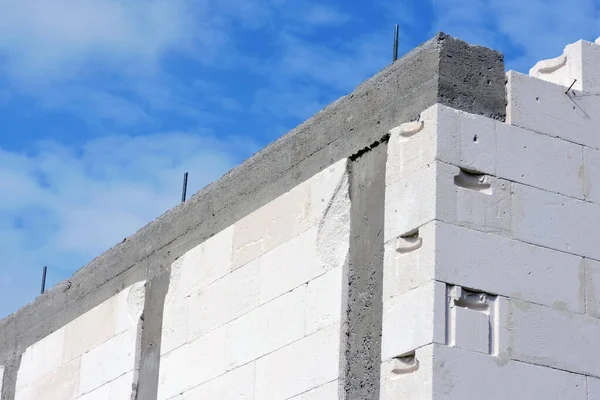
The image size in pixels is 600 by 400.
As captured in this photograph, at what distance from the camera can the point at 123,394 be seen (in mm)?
9836

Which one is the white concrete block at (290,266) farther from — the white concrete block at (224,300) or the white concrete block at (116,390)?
the white concrete block at (116,390)

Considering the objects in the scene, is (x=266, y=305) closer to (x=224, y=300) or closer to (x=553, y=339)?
(x=224, y=300)

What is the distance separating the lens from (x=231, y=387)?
8.66m

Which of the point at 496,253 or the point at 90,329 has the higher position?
the point at 90,329

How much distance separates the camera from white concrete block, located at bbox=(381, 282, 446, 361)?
281 inches

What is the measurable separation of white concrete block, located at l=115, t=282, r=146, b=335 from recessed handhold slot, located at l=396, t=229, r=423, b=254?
9.62 feet

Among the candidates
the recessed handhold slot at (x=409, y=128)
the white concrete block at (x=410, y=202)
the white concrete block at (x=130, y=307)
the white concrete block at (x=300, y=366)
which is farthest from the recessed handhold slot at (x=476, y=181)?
the white concrete block at (x=130, y=307)

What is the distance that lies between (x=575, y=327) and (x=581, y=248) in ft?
1.54

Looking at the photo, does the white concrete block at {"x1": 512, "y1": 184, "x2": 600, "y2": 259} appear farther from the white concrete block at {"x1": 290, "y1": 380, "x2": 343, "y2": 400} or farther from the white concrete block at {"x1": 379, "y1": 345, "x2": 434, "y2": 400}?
the white concrete block at {"x1": 290, "y1": 380, "x2": 343, "y2": 400}

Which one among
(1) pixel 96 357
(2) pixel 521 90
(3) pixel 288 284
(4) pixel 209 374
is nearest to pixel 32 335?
(1) pixel 96 357

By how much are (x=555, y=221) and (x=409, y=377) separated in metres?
1.29

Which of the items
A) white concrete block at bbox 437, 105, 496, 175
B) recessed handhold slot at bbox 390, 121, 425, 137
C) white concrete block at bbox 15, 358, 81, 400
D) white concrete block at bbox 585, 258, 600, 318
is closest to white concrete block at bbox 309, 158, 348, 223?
recessed handhold slot at bbox 390, 121, 425, 137

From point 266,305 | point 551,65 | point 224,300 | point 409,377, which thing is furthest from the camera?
point 224,300

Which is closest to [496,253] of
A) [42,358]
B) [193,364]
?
[193,364]
